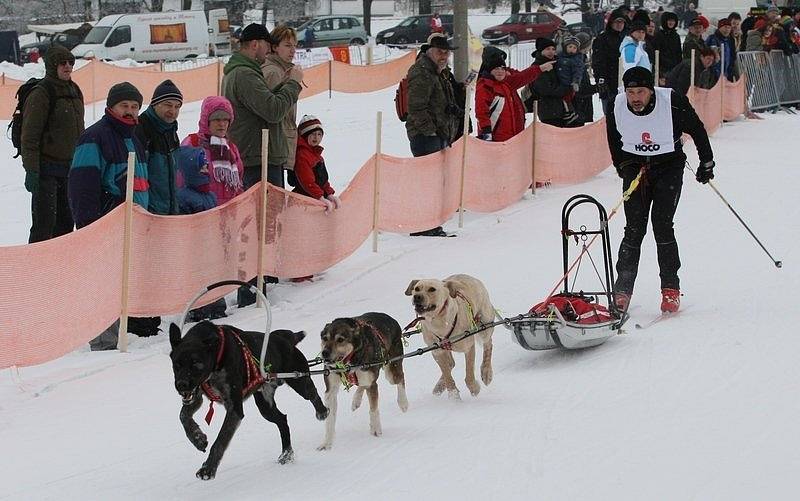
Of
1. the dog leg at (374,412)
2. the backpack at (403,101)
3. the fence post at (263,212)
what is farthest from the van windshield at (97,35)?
the dog leg at (374,412)

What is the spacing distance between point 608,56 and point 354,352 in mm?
11642

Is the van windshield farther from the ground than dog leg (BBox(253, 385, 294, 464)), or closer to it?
closer to it

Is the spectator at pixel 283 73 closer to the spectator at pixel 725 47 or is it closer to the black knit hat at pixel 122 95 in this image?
the black knit hat at pixel 122 95

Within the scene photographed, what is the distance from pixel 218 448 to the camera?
4852mm

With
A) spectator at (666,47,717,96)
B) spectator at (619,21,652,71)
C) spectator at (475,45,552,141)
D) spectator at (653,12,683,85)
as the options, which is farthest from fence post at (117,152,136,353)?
spectator at (653,12,683,85)

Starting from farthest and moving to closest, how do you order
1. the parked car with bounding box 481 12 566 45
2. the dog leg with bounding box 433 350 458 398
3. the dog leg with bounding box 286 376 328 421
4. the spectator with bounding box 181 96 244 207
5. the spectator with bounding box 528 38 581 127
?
the parked car with bounding box 481 12 566 45
the spectator with bounding box 528 38 581 127
the spectator with bounding box 181 96 244 207
the dog leg with bounding box 433 350 458 398
the dog leg with bounding box 286 376 328 421

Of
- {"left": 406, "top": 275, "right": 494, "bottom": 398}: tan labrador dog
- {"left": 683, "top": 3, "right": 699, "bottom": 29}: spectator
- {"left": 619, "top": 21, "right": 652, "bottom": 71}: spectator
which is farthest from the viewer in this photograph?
{"left": 683, "top": 3, "right": 699, "bottom": 29}: spectator

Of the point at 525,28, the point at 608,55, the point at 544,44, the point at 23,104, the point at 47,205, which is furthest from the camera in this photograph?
the point at 525,28

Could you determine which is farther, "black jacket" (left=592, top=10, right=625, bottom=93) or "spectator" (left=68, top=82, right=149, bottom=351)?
"black jacket" (left=592, top=10, right=625, bottom=93)

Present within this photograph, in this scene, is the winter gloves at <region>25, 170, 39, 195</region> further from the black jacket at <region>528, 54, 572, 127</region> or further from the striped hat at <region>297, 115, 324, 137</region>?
the black jacket at <region>528, 54, 572, 127</region>

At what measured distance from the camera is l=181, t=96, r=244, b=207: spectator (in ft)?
26.7

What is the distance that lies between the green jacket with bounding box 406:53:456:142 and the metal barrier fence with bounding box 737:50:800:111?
465 inches

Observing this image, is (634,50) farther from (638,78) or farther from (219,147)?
(219,147)

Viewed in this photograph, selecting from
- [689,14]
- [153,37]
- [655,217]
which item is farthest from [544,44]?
[689,14]
